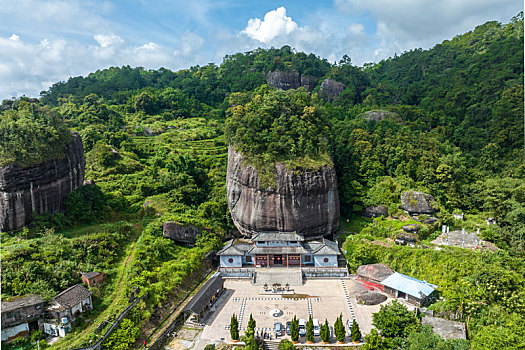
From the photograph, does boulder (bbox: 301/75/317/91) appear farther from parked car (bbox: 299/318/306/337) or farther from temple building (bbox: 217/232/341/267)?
parked car (bbox: 299/318/306/337)

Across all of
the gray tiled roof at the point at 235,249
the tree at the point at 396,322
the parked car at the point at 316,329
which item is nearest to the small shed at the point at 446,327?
the tree at the point at 396,322

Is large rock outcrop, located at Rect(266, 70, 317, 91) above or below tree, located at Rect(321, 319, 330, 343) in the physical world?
above

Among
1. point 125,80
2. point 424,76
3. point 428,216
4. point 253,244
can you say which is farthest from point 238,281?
point 125,80

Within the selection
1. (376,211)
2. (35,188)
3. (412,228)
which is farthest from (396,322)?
(35,188)

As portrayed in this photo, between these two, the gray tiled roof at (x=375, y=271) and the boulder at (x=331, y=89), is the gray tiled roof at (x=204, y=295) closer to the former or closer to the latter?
the gray tiled roof at (x=375, y=271)

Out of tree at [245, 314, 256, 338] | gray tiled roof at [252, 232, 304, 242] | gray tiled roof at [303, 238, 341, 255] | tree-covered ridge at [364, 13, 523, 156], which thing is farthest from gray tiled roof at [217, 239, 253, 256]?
tree-covered ridge at [364, 13, 523, 156]

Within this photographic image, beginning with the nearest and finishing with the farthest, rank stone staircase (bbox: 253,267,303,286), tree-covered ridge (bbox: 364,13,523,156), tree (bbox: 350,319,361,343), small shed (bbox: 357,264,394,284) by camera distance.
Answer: tree (bbox: 350,319,361,343), small shed (bbox: 357,264,394,284), stone staircase (bbox: 253,267,303,286), tree-covered ridge (bbox: 364,13,523,156)

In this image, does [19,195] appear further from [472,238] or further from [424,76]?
[424,76]
